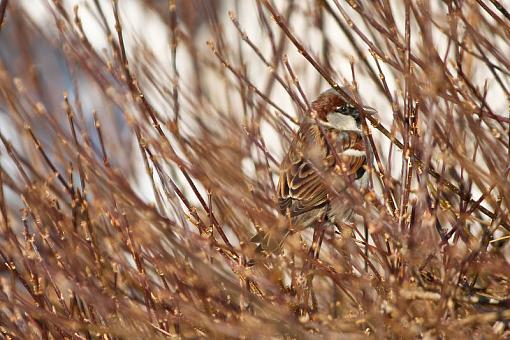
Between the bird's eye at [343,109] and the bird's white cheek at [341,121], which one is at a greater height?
the bird's eye at [343,109]

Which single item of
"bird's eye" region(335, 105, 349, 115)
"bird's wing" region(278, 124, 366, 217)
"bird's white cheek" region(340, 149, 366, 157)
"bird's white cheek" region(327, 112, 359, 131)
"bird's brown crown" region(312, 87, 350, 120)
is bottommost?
"bird's wing" region(278, 124, 366, 217)

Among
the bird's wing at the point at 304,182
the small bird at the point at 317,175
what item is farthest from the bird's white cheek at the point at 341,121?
the bird's wing at the point at 304,182

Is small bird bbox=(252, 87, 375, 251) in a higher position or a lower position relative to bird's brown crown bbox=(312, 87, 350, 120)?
lower

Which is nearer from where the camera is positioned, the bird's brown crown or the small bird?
the small bird

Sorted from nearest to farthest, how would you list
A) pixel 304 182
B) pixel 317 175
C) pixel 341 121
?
pixel 317 175
pixel 304 182
pixel 341 121

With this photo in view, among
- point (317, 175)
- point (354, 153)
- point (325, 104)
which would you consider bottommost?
point (317, 175)

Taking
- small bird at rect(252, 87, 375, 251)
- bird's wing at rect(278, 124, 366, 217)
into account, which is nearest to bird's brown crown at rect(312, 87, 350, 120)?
small bird at rect(252, 87, 375, 251)

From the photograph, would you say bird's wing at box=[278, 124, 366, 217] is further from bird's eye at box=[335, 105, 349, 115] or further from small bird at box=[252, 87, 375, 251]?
bird's eye at box=[335, 105, 349, 115]

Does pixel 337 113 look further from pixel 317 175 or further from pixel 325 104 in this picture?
pixel 317 175

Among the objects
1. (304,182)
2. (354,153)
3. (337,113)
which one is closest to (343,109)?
→ (337,113)

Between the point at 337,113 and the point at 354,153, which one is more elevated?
the point at 337,113

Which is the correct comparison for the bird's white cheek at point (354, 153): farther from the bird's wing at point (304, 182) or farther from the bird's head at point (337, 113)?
the bird's head at point (337, 113)

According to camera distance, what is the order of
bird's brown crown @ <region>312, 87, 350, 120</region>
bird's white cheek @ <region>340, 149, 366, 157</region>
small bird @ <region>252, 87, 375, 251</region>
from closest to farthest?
small bird @ <region>252, 87, 375, 251</region>, bird's white cheek @ <region>340, 149, 366, 157</region>, bird's brown crown @ <region>312, 87, 350, 120</region>

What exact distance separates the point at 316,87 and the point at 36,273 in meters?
3.25
